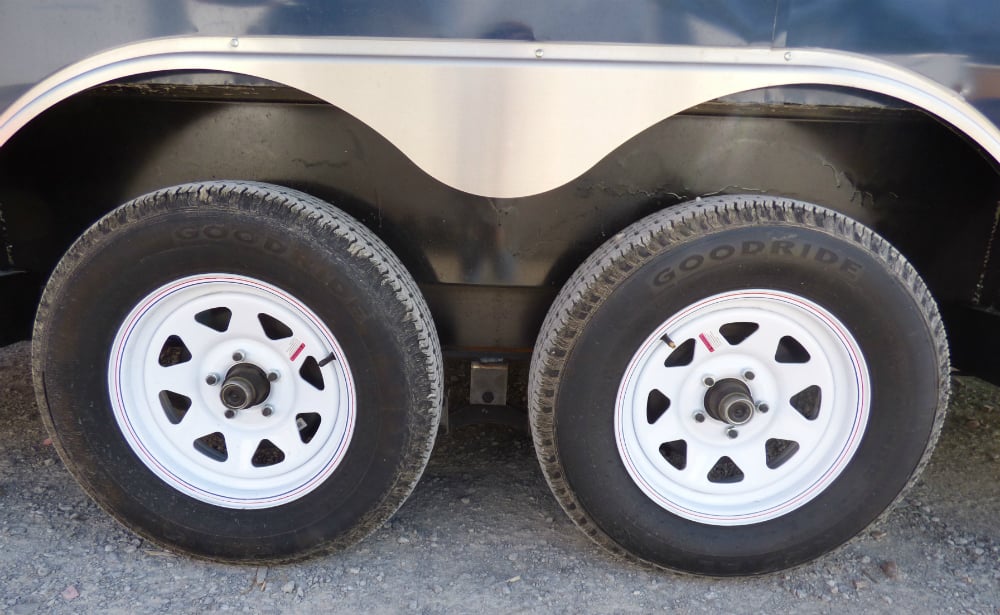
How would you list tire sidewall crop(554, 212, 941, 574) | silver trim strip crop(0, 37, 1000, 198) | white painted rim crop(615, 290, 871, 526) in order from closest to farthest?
1. silver trim strip crop(0, 37, 1000, 198)
2. tire sidewall crop(554, 212, 941, 574)
3. white painted rim crop(615, 290, 871, 526)

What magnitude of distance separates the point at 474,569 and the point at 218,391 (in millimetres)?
905

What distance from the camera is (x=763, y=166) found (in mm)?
2061

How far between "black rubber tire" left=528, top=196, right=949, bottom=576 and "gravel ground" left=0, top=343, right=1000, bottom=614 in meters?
0.12

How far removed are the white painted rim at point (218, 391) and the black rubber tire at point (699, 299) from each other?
0.60 m

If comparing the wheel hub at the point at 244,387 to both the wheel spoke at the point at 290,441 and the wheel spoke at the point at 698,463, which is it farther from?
the wheel spoke at the point at 698,463

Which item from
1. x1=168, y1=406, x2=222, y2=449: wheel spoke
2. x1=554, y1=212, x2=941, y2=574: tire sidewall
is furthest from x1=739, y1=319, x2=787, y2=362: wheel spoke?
x1=168, y1=406, x2=222, y2=449: wheel spoke

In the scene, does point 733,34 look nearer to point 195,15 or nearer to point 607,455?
point 607,455

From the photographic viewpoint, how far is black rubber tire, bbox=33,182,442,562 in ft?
6.20

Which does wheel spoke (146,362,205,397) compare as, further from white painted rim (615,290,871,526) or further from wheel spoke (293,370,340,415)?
white painted rim (615,290,871,526)

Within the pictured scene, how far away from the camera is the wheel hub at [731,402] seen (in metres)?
1.98

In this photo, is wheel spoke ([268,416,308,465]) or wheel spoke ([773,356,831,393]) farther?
wheel spoke ([268,416,308,465])

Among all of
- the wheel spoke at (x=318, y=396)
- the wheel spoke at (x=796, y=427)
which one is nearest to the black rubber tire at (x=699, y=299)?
the wheel spoke at (x=796, y=427)

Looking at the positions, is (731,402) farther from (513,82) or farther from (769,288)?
(513,82)

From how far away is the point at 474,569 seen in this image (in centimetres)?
216
